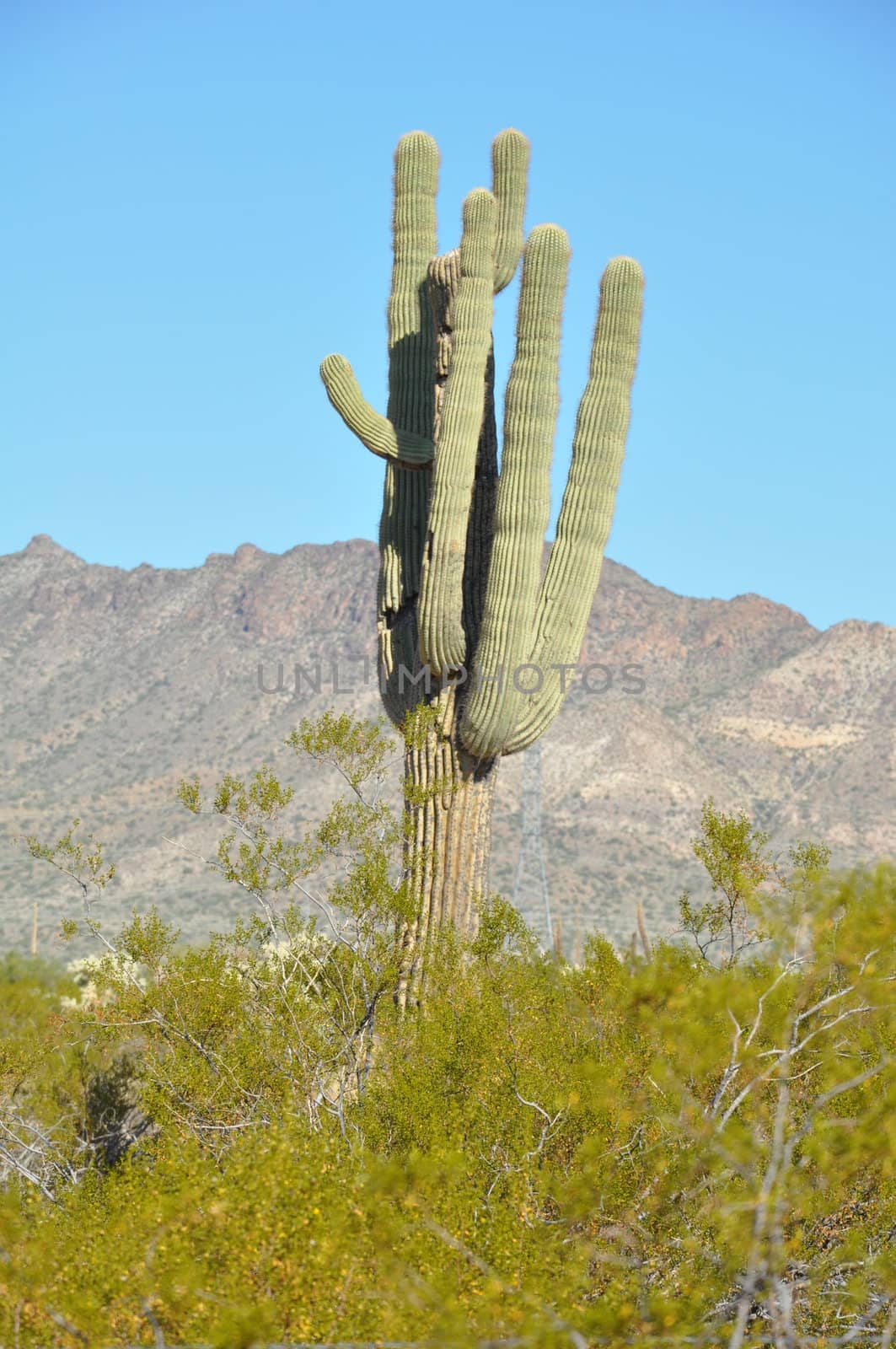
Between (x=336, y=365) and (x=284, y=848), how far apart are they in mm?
3766

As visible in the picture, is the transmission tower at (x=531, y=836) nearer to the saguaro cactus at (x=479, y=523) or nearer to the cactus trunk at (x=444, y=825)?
the saguaro cactus at (x=479, y=523)

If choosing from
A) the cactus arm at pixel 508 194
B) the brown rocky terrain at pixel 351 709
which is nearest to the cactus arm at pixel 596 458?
the cactus arm at pixel 508 194

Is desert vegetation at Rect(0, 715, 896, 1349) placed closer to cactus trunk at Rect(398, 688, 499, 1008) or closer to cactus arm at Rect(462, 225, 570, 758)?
cactus trunk at Rect(398, 688, 499, 1008)

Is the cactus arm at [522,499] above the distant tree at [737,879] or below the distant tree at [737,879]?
above

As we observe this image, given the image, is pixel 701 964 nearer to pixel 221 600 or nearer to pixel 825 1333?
pixel 825 1333

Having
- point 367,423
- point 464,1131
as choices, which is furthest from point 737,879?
point 367,423

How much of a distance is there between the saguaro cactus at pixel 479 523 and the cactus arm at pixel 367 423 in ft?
0.04

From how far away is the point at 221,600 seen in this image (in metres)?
71.9

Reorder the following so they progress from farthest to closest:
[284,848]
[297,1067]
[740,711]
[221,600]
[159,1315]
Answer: [221,600], [740,711], [284,848], [297,1067], [159,1315]

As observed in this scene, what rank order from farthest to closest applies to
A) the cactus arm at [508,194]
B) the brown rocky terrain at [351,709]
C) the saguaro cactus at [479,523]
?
the brown rocky terrain at [351,709] → the cactus arm at [508,194] → the saguaro cactus at [479,523]

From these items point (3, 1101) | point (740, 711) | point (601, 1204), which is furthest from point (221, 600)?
point (601, 1204)

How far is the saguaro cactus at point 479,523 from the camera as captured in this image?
10.2 metres

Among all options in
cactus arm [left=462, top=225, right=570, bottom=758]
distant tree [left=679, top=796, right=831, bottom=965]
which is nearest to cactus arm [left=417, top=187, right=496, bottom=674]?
cactus arm [left=462, top=225, right=570, bottom=758]

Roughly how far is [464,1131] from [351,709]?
29161mm
